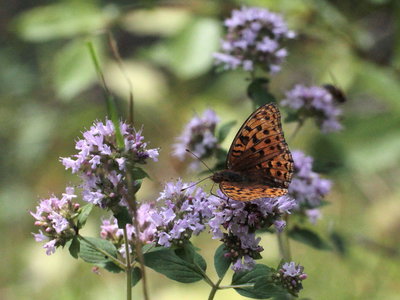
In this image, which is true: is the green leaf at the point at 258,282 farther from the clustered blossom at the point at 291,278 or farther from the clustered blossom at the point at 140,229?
the clustered blossom at the point at 140,229

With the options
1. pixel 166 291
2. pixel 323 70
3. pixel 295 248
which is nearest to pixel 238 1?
pixel 323 70

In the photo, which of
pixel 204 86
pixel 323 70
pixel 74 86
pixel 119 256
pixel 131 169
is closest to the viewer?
pixel 131 169

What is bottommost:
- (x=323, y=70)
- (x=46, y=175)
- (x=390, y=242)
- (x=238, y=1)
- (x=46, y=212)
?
(x=390, y=242)

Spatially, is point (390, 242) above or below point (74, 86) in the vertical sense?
below

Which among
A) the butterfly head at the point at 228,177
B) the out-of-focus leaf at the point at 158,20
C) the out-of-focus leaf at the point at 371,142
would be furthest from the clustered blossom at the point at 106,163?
the out-of-focus leaf at the point at 371,142

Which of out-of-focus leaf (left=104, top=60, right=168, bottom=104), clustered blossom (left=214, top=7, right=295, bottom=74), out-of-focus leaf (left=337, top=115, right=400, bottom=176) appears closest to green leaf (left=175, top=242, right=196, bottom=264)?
clustered blossom (left=214, top=7, right=295, bottom=74)

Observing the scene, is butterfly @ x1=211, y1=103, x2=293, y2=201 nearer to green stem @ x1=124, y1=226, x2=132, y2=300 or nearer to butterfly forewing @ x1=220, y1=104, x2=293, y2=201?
butterfly forewing @ x1=220, y1=104, x2=293, y2=201

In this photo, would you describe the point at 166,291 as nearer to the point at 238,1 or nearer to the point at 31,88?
the point at 238,1
